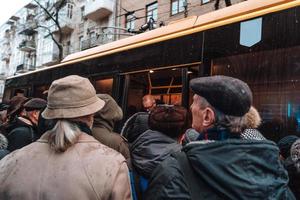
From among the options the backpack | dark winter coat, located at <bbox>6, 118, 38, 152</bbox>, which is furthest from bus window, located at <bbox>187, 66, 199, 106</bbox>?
the backpack

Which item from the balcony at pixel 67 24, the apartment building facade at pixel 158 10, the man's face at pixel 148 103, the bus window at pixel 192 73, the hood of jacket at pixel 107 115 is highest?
the balcony at pixel 67 24

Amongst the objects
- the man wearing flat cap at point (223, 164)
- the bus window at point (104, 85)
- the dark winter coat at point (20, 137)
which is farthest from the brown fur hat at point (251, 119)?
the bus window at point (104, 85)

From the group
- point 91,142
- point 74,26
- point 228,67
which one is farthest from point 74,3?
point 91,142

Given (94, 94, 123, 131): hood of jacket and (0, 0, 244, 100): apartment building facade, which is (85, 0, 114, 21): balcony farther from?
→ (94, 94, 123, 131): hood of jacket

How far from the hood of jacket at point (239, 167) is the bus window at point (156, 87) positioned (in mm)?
3444

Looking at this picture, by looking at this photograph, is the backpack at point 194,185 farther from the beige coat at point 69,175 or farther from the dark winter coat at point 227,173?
the beige coat at point 69,175

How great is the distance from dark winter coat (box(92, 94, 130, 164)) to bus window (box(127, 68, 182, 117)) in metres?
2.05

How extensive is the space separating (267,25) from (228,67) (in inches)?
26.9

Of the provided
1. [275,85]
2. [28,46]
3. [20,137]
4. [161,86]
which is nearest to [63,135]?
[20,137]

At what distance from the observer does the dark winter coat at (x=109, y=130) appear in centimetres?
308

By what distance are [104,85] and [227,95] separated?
17.3ft

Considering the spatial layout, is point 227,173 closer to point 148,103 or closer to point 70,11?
point 148,103

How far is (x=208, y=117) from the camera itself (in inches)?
73.8

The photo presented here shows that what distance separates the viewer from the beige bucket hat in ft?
6.39
